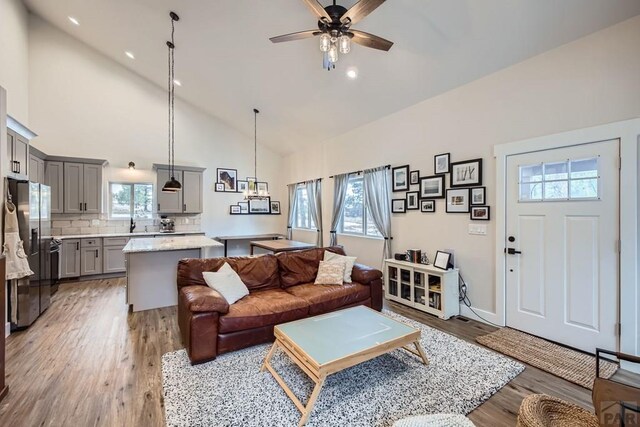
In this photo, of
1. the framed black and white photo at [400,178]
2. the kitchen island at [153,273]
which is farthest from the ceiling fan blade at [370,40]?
the kitchen island at [153,273]

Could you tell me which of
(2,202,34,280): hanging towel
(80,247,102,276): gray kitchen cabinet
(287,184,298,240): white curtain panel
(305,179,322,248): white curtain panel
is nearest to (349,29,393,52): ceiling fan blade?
(2,202,34,280): hanging towel

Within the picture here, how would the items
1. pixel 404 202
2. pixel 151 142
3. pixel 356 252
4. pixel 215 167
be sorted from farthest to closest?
pixel 215 167 → pixel 151 142 → pixel 356 252 → pixel 404 202

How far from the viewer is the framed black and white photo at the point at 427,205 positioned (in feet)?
13.7

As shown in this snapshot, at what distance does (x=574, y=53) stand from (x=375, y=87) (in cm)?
226

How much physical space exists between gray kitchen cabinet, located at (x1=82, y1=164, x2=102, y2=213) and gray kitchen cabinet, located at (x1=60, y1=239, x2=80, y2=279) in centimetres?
72

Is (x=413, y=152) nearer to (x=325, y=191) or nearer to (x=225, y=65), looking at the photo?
(x=325, y=191)

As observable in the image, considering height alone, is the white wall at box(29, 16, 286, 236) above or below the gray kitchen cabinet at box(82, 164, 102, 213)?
above

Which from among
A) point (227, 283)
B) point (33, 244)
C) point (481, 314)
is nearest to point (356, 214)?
point (481, 314)

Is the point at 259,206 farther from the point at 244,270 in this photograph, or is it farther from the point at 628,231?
the point at 628,231

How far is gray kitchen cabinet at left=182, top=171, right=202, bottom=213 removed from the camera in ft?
22.4

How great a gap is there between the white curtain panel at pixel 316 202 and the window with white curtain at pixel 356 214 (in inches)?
29.5

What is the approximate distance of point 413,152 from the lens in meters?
4.47

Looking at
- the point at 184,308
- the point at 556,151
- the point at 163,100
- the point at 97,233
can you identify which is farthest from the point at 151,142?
the point at 556,151

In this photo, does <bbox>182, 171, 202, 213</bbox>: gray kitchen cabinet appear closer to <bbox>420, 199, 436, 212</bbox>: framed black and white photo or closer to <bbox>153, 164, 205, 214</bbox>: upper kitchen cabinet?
<bbox>153, 164, 205, 214</bbox>: upper kitchen cabinet
